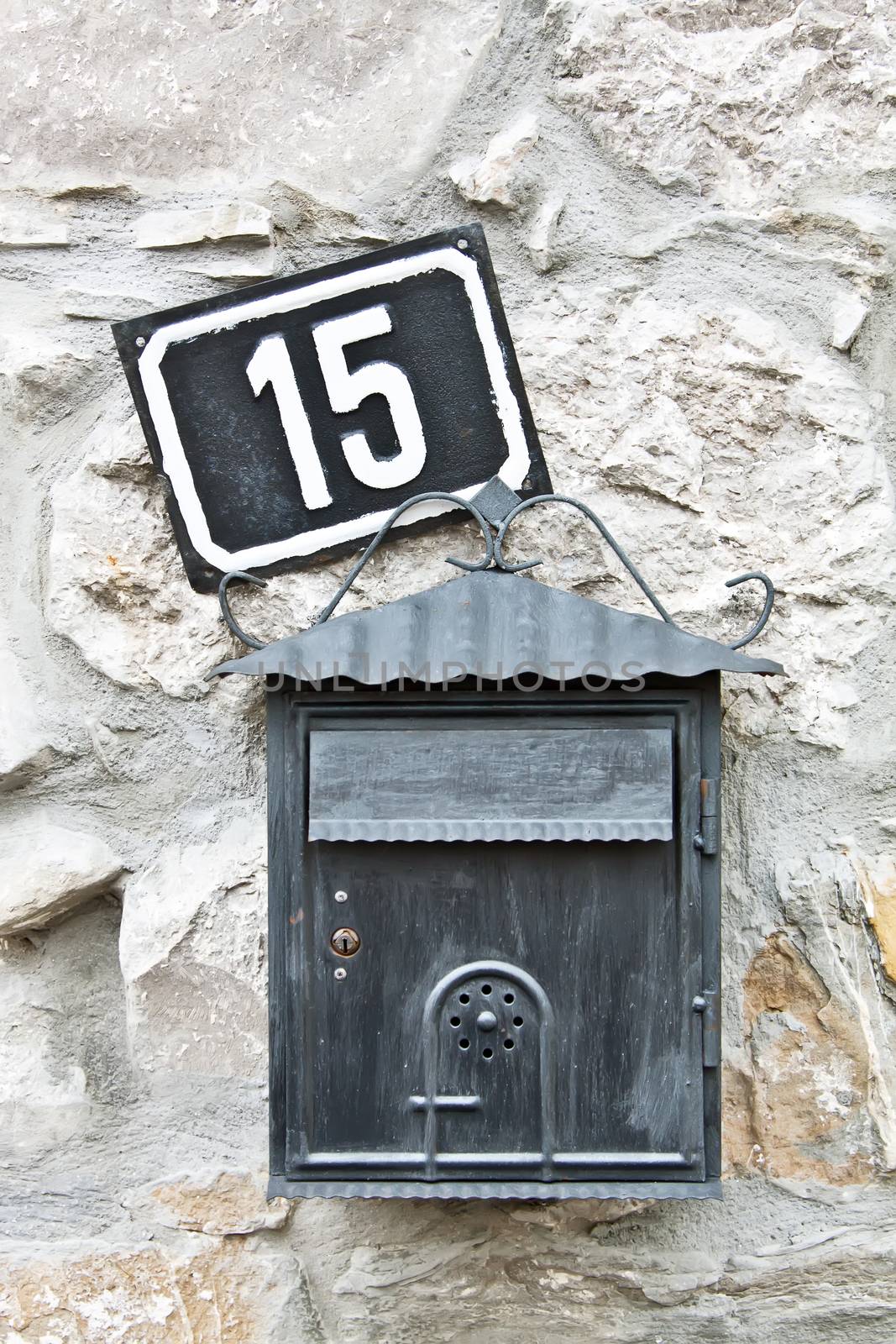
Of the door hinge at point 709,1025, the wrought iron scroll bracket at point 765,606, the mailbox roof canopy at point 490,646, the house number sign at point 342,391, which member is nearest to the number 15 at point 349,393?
the house number sign at point 342,391

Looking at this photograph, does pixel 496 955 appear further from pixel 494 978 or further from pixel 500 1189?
pixel 500 1189

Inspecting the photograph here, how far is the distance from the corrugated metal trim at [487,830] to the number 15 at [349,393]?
300 mm

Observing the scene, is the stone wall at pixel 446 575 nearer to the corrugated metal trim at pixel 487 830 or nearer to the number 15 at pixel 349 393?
the number 15 at pixel 349 393

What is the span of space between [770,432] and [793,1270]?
0.67 metres

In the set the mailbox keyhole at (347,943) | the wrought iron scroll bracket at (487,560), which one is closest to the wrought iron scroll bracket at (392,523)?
the wrought iron scroll bracket at (487,560)

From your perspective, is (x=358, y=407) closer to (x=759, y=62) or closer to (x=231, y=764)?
(x=231, y=764)

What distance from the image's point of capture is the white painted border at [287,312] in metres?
0.86

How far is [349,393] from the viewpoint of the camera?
2.84 ft

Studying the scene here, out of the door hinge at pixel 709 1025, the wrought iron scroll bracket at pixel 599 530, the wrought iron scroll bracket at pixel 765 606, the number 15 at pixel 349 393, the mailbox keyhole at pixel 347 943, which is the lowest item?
the door hinge at pixel 709 1025

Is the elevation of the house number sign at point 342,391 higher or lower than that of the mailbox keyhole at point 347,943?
higher

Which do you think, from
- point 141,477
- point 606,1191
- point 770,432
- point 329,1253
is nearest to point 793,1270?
point 606,1191

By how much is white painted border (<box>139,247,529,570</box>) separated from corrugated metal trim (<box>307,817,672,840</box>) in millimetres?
268

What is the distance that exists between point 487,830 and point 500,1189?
247mm

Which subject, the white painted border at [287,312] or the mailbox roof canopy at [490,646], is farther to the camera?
the white painted border at [287,312]
